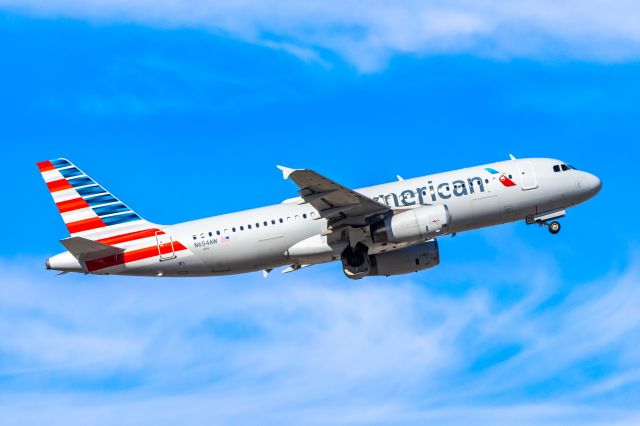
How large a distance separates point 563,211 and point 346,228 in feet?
42.8

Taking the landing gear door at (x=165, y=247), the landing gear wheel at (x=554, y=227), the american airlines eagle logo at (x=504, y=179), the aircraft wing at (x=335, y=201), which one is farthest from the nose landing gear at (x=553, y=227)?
the landing gear door at (x=165, y=247)

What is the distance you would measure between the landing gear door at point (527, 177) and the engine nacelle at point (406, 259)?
6689 mm

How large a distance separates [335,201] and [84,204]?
50.6 feet

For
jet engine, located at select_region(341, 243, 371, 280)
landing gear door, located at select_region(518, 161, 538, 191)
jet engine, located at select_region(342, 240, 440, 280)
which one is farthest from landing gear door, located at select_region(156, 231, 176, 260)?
landing gear door, located at select_region(518, 161, 538, 191)

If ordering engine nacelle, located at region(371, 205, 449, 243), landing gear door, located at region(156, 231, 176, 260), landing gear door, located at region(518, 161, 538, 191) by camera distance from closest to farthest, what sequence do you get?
engine nacelle, located at region(371, 205, 449, 243), landing gear door, located at region(156, 231, 176, 260), landing gear door, located at region(518, 161, 538, 191)

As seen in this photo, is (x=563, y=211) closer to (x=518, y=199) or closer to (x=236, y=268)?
(x=518, y=199)

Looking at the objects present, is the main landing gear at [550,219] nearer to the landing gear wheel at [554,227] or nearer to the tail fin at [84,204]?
the landing gear wheel at [554,227]

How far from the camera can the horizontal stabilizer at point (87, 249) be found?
2232 inches

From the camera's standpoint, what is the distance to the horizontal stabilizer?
56.7 metres

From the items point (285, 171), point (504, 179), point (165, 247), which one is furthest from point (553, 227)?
point (165, 247)

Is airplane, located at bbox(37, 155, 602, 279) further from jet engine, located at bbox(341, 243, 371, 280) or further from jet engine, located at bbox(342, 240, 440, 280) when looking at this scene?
jet engine, located at bbox(342, 240, 440, 280)

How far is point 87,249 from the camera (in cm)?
5753

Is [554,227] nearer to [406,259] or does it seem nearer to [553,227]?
[553,227]

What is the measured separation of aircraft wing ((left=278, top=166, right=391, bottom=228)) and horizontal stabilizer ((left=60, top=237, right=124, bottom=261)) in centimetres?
1172
